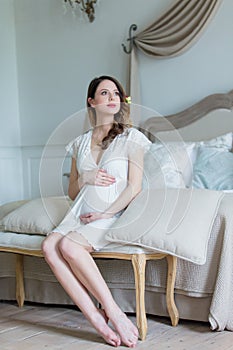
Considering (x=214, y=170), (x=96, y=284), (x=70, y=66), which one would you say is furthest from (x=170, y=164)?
(x=70, y=66)

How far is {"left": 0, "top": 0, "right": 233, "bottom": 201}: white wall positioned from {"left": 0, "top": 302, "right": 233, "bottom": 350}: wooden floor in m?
1.74

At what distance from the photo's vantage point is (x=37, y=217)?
94.3 inches

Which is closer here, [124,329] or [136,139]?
[124,329]

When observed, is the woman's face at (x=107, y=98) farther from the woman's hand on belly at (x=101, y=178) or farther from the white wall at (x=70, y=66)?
the white wall at (x=70, y=66)

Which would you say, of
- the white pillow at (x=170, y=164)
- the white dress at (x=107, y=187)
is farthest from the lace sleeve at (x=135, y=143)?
the white pillow at (x=170, y=164)

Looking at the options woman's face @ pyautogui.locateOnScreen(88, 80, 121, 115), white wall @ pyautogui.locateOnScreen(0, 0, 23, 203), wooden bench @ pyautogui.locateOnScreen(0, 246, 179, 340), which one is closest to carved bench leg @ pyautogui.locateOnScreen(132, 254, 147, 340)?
wooden bench @ pyautogui.locateOnScreen(0, 246, 179, 340)

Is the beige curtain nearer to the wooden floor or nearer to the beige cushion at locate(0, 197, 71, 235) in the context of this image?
the beige cushion at locate(0, 197, 71, 235)

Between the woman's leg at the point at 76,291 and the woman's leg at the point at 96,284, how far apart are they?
3 cm

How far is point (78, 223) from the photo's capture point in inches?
88.5

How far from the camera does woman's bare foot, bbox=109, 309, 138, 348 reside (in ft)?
6.53

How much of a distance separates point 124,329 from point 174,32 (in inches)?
92.8

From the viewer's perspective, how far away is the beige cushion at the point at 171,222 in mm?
2002

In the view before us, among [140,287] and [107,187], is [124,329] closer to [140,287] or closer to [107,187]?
[140,287]

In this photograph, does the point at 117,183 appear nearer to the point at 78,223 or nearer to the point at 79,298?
the point at 78,223
